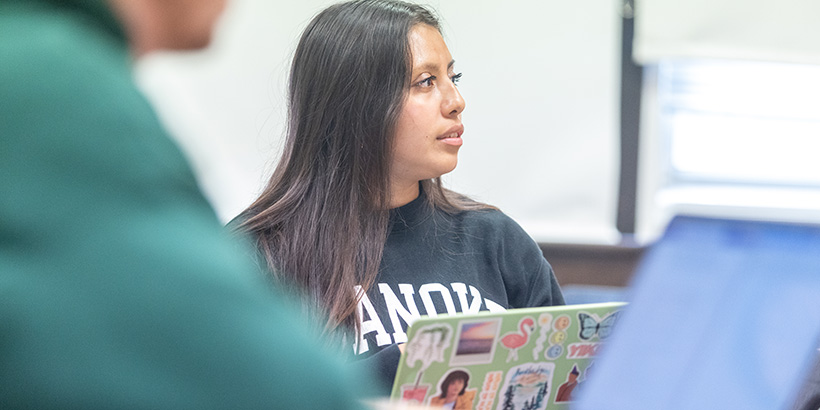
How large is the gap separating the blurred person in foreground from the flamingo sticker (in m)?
0.70

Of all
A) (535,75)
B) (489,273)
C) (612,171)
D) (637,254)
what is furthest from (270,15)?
(489,273)

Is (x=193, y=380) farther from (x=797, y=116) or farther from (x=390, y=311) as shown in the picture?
(x=797, y=116)

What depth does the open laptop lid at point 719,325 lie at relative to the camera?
81 centimetres

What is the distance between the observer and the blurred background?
10.4 ft

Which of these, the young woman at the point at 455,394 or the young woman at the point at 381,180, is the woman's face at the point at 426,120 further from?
the young woman at the point at 455,394

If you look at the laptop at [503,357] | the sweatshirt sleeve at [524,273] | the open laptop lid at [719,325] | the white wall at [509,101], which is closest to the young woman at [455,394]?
the laptop at [503,357]

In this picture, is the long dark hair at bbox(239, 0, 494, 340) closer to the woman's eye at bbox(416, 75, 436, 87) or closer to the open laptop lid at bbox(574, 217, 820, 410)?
the woman's eye at bbox(416, 75, 436, 87)

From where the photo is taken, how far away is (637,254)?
10.5 feet

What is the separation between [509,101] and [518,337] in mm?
2203

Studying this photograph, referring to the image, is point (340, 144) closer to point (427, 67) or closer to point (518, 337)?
point (427, 67)

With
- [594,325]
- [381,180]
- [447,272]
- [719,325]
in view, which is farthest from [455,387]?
[381,180]

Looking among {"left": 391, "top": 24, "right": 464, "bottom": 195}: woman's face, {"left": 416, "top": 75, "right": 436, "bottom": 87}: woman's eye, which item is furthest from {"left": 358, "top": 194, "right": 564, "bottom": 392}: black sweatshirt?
{"left": 416, "top": 75, "right": 436, "bottom": 87}: woman's eye

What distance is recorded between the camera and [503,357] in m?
1.14

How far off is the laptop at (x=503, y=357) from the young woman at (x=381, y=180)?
0.40 m
